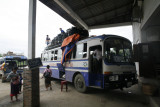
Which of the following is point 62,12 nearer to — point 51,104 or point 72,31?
point 72,31

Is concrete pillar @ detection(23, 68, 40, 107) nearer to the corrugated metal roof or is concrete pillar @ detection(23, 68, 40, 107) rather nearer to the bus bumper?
the bus bumper

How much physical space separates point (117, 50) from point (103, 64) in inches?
43.9

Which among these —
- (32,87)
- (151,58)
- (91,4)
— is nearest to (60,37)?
(91,4)

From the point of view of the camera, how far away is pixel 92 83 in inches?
214

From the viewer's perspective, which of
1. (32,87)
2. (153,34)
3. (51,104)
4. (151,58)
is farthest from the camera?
(153,34)

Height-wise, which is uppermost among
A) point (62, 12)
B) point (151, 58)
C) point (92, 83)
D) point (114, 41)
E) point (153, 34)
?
point (62, 12)

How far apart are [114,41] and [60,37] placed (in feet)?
15.8

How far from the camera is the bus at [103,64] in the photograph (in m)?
4.75

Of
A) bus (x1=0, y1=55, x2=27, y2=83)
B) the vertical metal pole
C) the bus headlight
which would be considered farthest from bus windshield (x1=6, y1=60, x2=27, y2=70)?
the bus headlight

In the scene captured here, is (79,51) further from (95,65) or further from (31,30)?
(31,30)

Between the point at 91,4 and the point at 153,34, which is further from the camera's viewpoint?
the point at 91,4

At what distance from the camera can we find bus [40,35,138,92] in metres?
4.75

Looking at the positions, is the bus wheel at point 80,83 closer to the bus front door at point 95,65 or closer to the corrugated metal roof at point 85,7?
the bus front door at point 95,65

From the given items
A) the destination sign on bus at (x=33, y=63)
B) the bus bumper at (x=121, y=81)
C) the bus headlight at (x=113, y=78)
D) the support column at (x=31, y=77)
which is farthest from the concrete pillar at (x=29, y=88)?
the bus headlight at (x=113, y=78)
